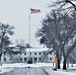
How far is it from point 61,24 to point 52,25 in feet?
9.01

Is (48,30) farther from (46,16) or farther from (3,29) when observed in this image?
(3,29)

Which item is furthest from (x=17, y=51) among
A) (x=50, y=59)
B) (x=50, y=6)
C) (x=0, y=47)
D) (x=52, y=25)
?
(x=50, y=59)

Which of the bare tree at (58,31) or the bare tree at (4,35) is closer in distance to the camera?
the bare tree at (58,31)

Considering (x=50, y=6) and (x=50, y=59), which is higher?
(x=50, y=6)

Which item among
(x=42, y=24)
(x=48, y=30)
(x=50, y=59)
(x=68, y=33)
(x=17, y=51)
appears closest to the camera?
(x=68, y=33)

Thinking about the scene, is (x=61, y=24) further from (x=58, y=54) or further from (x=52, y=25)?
(x=58, y=54)

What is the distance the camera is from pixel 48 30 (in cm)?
6125

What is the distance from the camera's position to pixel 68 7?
28375 millimetres

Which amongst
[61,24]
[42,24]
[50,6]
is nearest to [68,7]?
[50,6]

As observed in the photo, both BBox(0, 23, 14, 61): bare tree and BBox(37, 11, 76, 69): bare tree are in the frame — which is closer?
BBox(37, 11, 76, 69): bare tree

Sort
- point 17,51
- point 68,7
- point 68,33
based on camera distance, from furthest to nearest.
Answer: point 17,51, point 68,33, point 68,7

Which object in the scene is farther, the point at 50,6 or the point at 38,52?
the point at 38,52

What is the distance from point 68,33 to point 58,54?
1036cm

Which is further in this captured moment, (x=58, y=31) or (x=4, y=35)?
(x=4, y=35)
